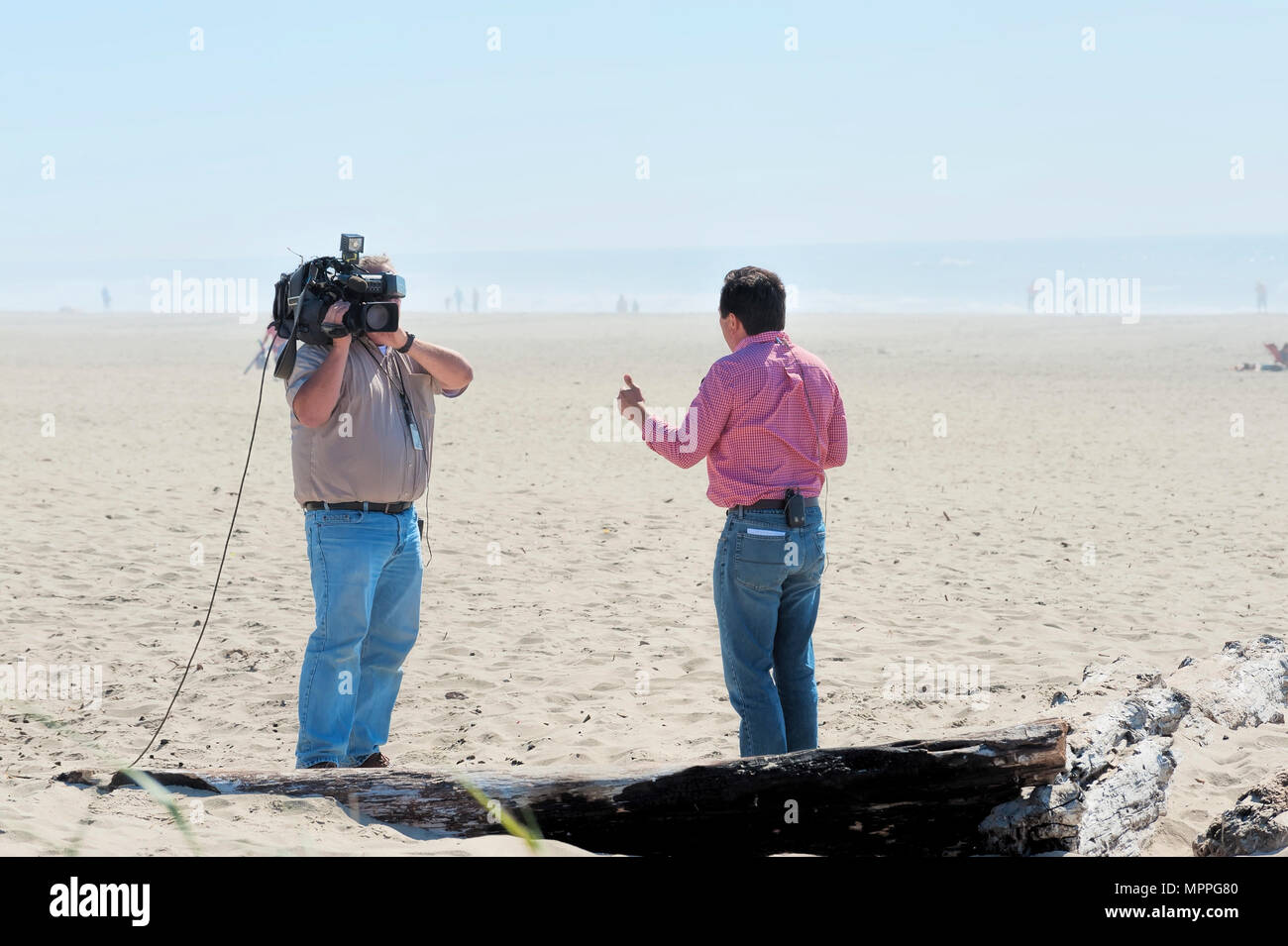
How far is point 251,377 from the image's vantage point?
28375 millimetres

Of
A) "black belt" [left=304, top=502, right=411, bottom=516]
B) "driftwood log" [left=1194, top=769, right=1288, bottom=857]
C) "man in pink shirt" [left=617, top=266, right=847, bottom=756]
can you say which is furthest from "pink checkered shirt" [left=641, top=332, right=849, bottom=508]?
"driftwood log" [left=1194, top=769, right=1288, bottom=857]

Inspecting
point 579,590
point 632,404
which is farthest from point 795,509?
point 579,590

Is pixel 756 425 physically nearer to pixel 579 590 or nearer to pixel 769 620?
pixel 769 620

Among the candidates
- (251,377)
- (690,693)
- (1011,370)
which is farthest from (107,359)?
(690,693)

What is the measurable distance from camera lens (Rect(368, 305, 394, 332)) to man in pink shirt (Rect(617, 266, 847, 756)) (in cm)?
93

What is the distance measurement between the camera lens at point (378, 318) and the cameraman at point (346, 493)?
0.03 metres

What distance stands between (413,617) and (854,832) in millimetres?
1891

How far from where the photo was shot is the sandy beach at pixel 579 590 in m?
5.27

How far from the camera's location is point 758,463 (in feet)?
13.3

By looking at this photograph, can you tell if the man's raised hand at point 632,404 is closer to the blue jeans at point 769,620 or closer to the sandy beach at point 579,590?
the blue jeans at point 769,620

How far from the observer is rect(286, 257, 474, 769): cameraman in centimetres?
426

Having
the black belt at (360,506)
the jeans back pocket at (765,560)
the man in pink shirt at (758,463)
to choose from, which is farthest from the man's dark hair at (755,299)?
the black belt at (360,506)

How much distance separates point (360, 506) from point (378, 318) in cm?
70
